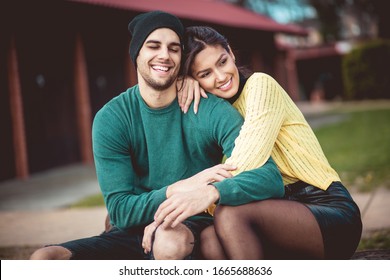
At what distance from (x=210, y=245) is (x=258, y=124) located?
0.54m

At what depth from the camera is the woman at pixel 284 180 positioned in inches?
72.9

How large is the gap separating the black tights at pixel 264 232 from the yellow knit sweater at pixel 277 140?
197 mm

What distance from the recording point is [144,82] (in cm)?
222

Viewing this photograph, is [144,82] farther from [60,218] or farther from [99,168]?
[60,218]

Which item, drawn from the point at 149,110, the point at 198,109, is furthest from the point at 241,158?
the point at 149,110

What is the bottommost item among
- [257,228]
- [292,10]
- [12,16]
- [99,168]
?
[257,228]

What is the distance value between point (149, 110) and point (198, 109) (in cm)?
22

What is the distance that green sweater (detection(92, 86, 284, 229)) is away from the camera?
2.03m

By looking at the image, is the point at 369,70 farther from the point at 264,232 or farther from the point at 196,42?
the point at 264,232

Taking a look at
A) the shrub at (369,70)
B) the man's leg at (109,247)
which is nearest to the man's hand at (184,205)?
the man's leg at (109,247)

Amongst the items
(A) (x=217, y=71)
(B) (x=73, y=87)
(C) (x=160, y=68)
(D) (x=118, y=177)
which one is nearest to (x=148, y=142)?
(D) (x=118, y=177)

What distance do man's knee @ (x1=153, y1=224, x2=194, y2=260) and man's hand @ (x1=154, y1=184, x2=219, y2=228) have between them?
39 millimetres

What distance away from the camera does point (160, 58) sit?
2.16 m

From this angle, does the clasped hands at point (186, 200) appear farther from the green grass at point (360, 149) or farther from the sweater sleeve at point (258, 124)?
the green grass at point (360, 149)
